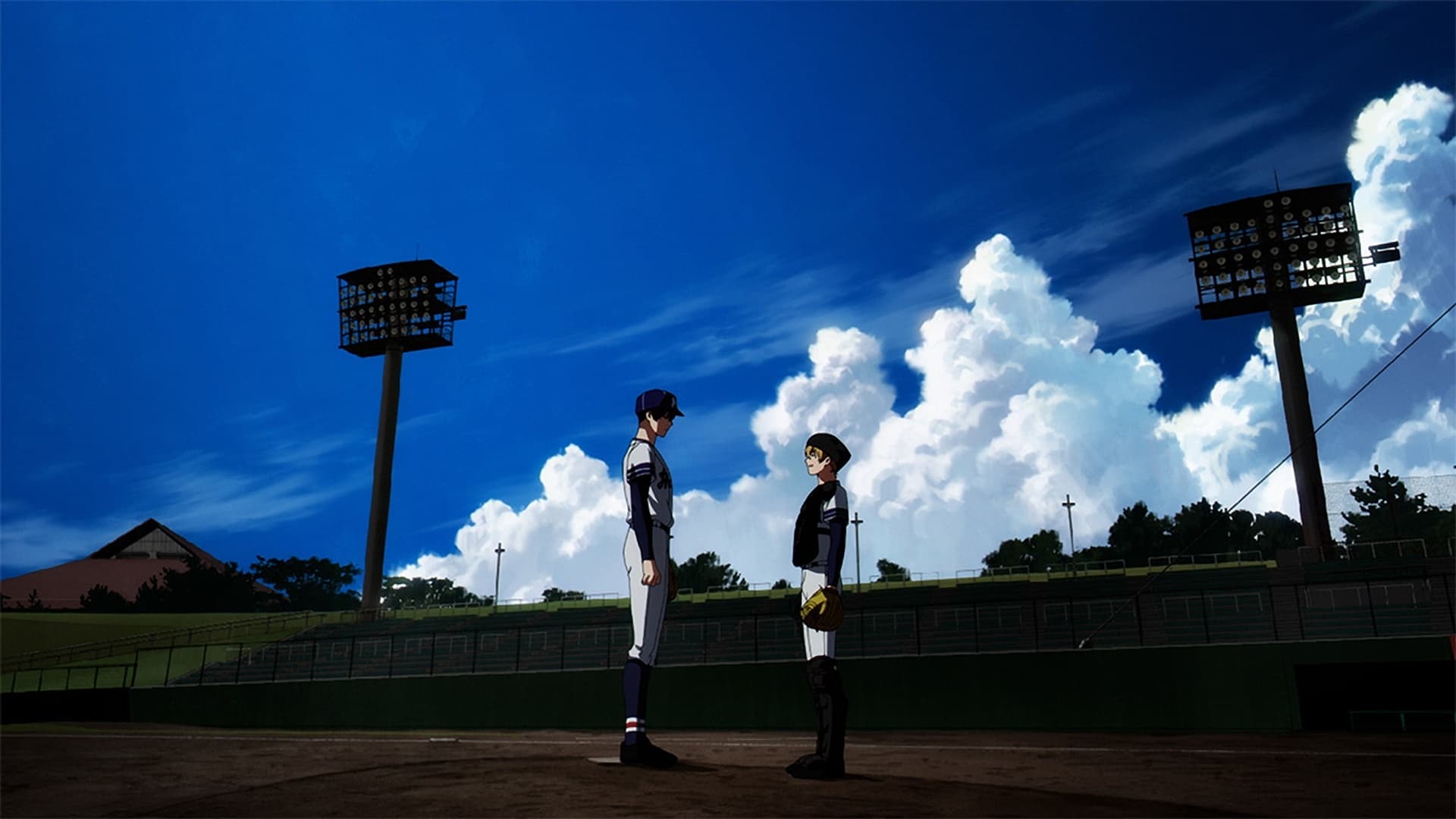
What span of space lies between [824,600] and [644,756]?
169 centimetres

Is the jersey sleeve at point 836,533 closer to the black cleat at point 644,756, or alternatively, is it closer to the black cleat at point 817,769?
the black cleat at point 817,769

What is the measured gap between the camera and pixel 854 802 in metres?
5.00

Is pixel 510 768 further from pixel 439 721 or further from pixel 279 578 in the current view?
pixel 279 578

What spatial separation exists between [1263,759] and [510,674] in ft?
52.5

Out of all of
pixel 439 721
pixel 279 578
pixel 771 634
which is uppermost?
pixel 279 578

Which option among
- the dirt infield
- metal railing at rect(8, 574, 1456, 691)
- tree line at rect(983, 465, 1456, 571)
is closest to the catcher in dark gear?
the dirt infield

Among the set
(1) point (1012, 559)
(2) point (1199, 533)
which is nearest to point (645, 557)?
(2) point (1199, 533)

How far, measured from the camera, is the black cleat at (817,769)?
6.00 m

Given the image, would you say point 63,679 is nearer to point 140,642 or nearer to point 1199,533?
point 140,642

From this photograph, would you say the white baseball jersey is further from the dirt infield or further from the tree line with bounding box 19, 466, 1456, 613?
the tree line with bounding box 19, 466, 1456, 613

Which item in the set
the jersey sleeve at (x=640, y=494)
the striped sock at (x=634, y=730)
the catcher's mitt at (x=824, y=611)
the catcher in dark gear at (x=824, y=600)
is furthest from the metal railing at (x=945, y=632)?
the jersey sleeve at (x=640, y=494)

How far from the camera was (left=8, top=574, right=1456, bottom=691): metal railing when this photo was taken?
18.5 meters

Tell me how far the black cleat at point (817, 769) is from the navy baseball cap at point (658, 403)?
108 inches

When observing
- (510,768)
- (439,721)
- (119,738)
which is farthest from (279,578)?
(510,768)
